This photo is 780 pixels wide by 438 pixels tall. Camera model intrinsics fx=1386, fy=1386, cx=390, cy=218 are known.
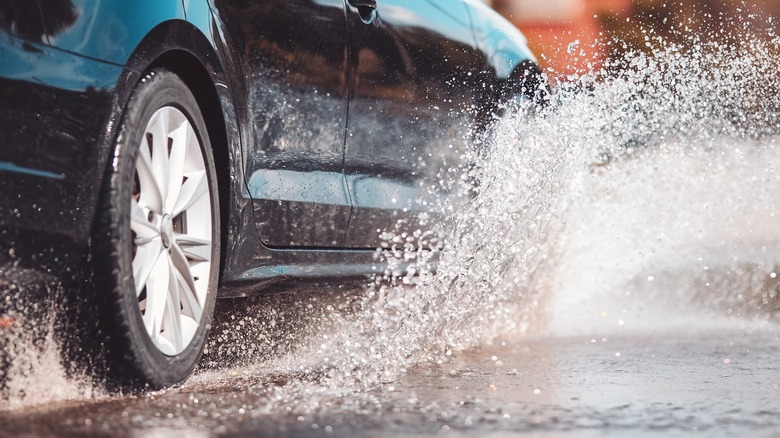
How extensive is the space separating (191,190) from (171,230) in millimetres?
142

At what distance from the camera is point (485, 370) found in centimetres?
425

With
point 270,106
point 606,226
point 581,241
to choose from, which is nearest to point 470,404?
point 270,106

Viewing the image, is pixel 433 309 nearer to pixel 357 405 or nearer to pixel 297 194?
pixel 297 194

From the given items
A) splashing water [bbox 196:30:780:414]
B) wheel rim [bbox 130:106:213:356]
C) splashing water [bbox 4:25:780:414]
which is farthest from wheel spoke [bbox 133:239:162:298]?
splashing water [bbox 196:30:780:414]

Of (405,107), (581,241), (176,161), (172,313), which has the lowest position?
(172,313)

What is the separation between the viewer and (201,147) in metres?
3.52

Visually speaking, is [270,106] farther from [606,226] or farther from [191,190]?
[606,226]

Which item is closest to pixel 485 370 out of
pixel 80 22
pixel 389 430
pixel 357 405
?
pixel 357 405

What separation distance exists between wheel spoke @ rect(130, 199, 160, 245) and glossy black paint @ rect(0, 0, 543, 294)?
0.55ft

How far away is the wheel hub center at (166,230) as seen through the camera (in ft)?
10.9

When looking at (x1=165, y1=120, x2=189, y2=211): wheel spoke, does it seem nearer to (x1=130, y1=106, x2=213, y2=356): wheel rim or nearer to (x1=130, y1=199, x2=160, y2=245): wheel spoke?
(x1=130, y1=106, x2=213, y2=356): wheel rim

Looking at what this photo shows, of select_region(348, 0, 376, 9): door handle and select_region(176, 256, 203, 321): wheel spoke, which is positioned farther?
select_region(348, 0, 376, 9): door handle

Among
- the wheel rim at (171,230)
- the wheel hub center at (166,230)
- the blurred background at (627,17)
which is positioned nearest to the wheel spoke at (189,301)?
the wheel rim at (171,230)

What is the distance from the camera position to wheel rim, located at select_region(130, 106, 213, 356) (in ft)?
10.7
